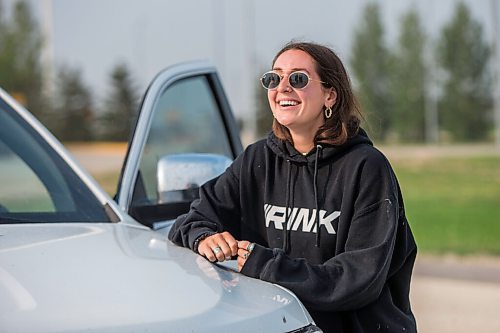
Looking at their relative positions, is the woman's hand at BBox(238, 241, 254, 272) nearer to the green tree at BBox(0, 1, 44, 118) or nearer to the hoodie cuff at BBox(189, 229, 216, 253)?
the hoodie cuff at BBox(189, 229, 216, 253)

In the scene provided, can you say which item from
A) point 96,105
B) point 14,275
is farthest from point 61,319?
point 96,105

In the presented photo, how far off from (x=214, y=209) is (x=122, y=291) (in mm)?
755

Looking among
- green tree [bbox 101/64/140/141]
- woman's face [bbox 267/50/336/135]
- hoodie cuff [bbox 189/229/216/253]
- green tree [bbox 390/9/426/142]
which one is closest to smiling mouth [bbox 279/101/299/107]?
woman's face [bbox 267/50/336/135]

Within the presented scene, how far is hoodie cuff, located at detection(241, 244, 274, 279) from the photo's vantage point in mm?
2441

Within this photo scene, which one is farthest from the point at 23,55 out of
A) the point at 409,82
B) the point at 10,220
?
the point at 10,220

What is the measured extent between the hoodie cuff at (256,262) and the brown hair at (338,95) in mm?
399

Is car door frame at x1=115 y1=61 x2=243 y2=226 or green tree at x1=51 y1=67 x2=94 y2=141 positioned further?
green tree at x1=51 y1=67 x2=94 y2=141

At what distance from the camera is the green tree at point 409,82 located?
47438mm

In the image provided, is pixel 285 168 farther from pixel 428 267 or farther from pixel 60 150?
pixel 428 267

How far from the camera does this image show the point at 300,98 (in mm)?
2701

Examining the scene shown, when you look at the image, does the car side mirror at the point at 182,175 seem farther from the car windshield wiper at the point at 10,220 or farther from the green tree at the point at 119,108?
the green tree at the point at 119,108

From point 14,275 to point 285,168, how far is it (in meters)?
0.91

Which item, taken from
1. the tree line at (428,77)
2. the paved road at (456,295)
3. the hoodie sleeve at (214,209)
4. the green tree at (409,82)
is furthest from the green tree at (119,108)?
the hoodie sleeve at (214,209)

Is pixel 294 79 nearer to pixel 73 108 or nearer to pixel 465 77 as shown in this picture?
pixel 73 108
